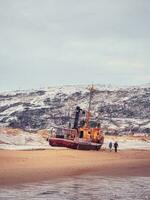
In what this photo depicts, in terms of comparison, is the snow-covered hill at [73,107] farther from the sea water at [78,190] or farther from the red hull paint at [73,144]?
the sea water at [78,190]

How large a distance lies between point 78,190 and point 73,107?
142 metres

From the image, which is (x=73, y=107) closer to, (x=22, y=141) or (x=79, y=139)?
(x=22, y=141)

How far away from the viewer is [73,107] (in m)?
159

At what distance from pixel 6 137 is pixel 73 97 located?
118534mm

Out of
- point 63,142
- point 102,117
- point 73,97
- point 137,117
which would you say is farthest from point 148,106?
point 63,142

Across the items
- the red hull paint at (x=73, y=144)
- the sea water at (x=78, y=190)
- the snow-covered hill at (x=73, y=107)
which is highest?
the snow-covered hill at (x=73, y=107)

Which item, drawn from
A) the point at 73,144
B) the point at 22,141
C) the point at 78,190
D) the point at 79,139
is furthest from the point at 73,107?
the point at 78,190

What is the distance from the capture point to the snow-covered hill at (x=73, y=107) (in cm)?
13562

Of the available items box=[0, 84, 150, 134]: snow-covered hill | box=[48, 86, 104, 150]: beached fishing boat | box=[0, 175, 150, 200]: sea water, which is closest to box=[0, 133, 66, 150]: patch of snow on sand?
box=[48, 86, 104, 150]: beached fishing boat

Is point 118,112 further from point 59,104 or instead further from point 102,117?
point 59,104

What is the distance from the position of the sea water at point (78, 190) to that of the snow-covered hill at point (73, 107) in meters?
105

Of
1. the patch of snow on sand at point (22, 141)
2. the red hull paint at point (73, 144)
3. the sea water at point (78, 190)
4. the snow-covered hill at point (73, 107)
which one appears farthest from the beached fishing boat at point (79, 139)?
the snow-covered hill at point (73, 107)

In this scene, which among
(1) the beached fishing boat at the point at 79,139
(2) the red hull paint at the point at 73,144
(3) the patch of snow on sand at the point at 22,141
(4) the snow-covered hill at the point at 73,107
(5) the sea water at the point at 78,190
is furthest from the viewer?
(4) the snow-covered hill at the point at 73,107

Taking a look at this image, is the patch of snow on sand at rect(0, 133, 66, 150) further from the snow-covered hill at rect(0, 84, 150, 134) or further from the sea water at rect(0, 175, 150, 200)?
the snow-covered hill at rect(0, 84, 150, 134)
